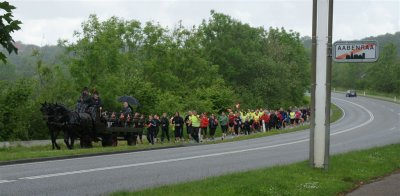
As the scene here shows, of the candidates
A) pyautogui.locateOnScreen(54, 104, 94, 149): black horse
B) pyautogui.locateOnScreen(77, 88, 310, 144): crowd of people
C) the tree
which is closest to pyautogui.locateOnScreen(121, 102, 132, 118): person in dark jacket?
pyautogui.locateOnScreen(77, 88, 310, 144): crowd of people

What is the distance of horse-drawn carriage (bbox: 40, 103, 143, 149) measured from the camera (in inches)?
998

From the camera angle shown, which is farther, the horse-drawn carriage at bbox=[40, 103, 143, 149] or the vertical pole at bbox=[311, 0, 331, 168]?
the horse-drawn carriage at bbox=[40, 103, 143, 149]

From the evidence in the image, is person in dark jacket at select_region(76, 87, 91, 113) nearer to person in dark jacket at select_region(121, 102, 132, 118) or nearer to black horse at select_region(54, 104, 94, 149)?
black horse at select_region(54, 104, 94, 149)

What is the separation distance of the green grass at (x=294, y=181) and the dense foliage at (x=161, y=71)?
590 centimetres

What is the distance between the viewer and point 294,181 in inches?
456

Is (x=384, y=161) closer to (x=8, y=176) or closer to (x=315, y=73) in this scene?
(x=315, y=73)

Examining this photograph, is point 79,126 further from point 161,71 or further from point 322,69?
point 161,71

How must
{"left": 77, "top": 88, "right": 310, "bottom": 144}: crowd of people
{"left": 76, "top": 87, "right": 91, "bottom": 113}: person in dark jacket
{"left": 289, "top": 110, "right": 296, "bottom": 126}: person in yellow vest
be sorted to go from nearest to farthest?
1. {"left": 76, "top": 87, "right": 91, "bottom": 113}: person in dark jacket
2. {"left": 77, "top": 88, "right": 310, "bottom": 144}: crowd of people
3. {"left": 289, "top": 110, "right": 296, "bottom": 126}: person in yellow vest

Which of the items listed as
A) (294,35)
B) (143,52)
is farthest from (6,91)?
(294,35)

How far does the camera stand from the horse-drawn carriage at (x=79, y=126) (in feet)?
83.2

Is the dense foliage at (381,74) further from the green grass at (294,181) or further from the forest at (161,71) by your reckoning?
the green grass at (294,181)

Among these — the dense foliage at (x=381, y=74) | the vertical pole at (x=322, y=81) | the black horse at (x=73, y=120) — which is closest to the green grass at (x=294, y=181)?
the vertical pole at (x=322, y=81)

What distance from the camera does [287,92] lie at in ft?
272

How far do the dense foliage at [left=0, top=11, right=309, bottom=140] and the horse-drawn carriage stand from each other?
8049 mm
